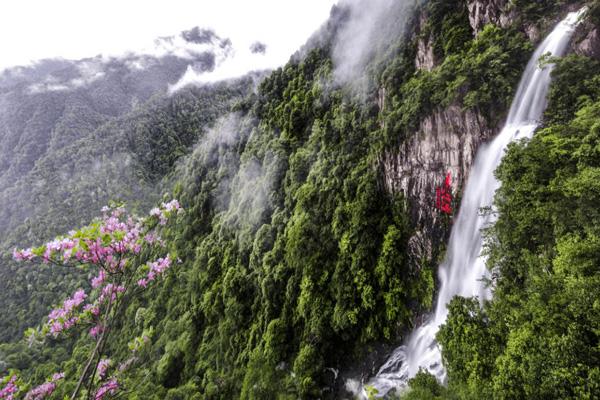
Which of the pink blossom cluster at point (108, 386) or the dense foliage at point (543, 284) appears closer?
the pink blossom cluster at point (108, 386)

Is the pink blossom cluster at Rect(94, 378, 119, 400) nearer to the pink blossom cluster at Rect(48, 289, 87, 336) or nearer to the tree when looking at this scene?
the tree

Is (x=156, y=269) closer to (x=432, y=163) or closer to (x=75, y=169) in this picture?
(x=432, y=163)

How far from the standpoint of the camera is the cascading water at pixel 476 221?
472 inches

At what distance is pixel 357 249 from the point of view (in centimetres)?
1922

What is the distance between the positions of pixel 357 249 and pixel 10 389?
17302 millimetres

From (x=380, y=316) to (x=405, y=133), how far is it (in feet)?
37.3

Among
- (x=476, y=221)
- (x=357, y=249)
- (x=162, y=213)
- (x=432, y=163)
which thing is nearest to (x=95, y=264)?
(x=162, y=213)

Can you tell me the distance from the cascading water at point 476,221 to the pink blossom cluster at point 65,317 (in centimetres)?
1172

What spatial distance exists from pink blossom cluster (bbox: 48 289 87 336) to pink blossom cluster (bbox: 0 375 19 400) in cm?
73

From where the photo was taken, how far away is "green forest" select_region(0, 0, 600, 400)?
680cm

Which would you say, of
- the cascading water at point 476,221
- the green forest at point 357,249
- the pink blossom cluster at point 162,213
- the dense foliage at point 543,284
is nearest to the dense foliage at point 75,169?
the green forest at point 357,249

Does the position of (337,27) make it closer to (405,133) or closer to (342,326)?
(405,133)

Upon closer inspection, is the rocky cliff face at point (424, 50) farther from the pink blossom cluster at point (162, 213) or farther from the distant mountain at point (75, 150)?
the distant mountain at point (75, 150)

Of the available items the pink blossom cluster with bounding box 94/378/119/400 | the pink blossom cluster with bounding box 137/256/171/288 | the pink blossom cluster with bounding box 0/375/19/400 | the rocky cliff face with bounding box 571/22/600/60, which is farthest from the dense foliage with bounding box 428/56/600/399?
the pink blossom cluster with bounding box 0/375/19/400
